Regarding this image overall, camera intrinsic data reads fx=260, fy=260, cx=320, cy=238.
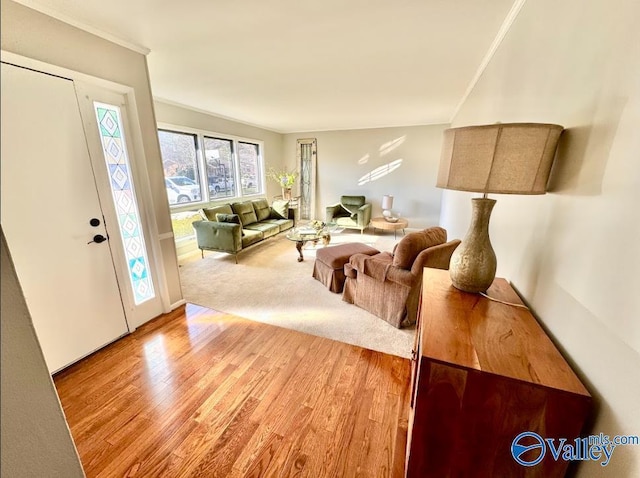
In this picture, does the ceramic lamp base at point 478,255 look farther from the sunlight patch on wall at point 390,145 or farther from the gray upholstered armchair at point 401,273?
the sunlight patch on wall at point 390,145

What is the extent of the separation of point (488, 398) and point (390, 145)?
610 cm

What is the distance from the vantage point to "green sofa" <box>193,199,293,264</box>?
13.0ft

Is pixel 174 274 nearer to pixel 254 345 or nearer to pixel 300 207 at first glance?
pixel 254 345

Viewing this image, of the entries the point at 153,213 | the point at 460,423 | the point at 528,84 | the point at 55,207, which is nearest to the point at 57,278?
the point at 55,207

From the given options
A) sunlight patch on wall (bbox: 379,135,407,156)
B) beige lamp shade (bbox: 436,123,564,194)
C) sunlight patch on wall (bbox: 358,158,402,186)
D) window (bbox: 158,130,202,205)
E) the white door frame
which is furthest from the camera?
sunlight patch on wall (bbox: 358,158,402,186)

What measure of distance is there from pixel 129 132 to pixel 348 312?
2.52 m

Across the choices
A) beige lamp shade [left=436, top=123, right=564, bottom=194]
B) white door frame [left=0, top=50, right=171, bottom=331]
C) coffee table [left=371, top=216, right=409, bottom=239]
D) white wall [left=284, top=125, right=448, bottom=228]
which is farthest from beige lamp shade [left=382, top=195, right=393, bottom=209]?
beige lamp shade [left=436, top=123, right=564, bottom=194]

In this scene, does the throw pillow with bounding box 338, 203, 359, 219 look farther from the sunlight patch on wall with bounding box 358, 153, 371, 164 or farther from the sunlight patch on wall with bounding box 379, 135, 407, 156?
the sunlight patch on wall with bounding box 379, 135, 407, 156

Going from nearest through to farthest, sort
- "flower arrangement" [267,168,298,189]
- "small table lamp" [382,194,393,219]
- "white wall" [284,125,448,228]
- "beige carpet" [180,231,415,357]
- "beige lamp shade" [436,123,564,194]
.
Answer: "beige lamp shade" [436,123,564,194] < "beige carpet" [180,231,415,357] < "small table lamp" [382,194,393,219] < "white wall" [284,125,448,228] < "flower arrangement" [267,168,298,189]

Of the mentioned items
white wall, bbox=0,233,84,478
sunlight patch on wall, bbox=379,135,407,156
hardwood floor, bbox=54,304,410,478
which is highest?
sunlight patch on wall, bbox=379,135,407,156

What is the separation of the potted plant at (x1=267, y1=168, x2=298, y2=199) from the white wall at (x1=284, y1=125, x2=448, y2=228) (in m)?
0.78

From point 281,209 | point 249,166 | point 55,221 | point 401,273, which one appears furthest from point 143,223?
point 249,166

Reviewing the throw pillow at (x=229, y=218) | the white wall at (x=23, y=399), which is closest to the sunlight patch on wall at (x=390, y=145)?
the throw pillow at (x=229, y=218)

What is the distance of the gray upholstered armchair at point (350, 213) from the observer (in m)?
5.71
